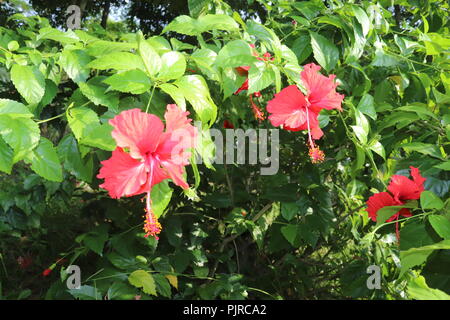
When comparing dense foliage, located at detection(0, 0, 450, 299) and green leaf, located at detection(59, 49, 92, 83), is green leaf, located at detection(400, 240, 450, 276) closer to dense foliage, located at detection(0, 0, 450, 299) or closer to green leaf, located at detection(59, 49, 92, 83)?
dense foliage, located at detection(0, 0, 450, 299)

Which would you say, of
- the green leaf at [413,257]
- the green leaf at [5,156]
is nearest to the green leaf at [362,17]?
the green leaf at [413,257]

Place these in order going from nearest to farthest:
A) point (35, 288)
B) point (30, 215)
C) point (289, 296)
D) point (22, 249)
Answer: point (30, 215), point (289, 296), point (35, 288), point (22, 249)

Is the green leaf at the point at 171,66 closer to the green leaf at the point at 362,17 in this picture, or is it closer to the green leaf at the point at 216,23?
the green leaf at the point at 216,23

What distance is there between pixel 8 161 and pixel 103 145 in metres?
0.18

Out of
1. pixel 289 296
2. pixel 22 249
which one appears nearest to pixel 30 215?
pixel 22 249

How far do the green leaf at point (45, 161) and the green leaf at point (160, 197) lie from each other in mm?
173

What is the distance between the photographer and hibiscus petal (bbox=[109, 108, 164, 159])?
2.13 feet

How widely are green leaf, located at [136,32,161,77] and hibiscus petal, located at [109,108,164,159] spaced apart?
0.12 metres

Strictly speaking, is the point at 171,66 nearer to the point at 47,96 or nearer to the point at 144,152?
the point at 144,152

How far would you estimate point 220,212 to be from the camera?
1808mm

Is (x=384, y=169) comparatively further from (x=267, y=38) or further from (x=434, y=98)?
(x=267, y=38)

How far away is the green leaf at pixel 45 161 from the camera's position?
0.75 m

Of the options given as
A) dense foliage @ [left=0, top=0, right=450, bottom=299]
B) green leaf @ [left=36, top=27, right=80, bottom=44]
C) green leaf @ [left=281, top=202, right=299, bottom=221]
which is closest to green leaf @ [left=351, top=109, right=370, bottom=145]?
dense foliage @ [left=0, top=0, right=450, bottom=299]

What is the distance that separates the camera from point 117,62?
2.39 feet
